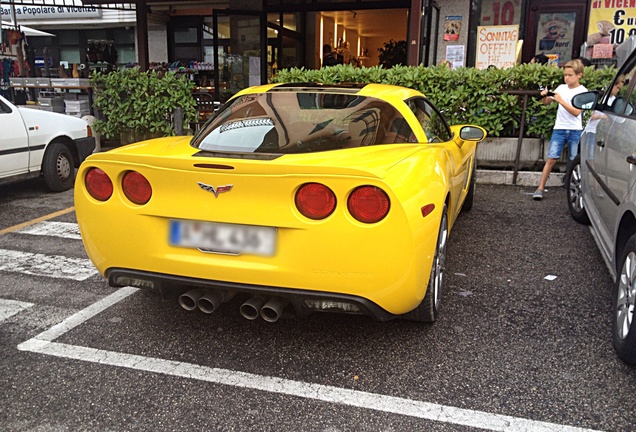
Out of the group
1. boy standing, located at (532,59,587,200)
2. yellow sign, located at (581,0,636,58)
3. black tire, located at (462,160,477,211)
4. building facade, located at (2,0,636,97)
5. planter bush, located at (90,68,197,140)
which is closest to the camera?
black tire, located at (462,160,477,211)

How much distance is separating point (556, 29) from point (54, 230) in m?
10.2

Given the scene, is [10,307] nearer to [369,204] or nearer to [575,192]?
[369,204]

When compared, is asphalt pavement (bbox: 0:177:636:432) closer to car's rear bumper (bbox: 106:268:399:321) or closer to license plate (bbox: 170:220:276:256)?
car's rear bumper (bbox: 106:268:399:321)

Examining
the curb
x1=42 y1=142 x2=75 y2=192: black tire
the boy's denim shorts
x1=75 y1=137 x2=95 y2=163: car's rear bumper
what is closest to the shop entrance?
the curb

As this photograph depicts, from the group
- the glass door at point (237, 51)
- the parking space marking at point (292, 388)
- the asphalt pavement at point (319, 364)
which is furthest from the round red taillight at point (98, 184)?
the glass door at point (237, 51)

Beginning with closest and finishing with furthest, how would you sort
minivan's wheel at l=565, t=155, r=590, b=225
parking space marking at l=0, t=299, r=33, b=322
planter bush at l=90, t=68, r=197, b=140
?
parking space marking at l=0, t=299, r=33, b=322
minivan's wheel at l=565, t=155, r=590, b=225
planter bush at l=90, t=68, r=197, b=140

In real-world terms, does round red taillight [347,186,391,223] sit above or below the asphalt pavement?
above

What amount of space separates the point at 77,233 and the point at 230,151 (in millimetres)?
2922

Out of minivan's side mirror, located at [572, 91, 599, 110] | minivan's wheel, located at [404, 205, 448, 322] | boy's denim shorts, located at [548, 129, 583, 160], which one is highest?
minivan's side mirror, located at [572, 91, 599, 110]

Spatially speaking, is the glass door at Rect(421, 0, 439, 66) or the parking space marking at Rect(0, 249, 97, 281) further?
the glass door at Rect(421, 0, 439, 66)

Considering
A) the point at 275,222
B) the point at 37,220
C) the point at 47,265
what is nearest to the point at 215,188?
the point at 275,222

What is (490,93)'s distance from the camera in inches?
311

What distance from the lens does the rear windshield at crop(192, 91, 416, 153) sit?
10.9 ft

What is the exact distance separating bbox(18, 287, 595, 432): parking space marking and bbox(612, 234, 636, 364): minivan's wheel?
0.66 meters
